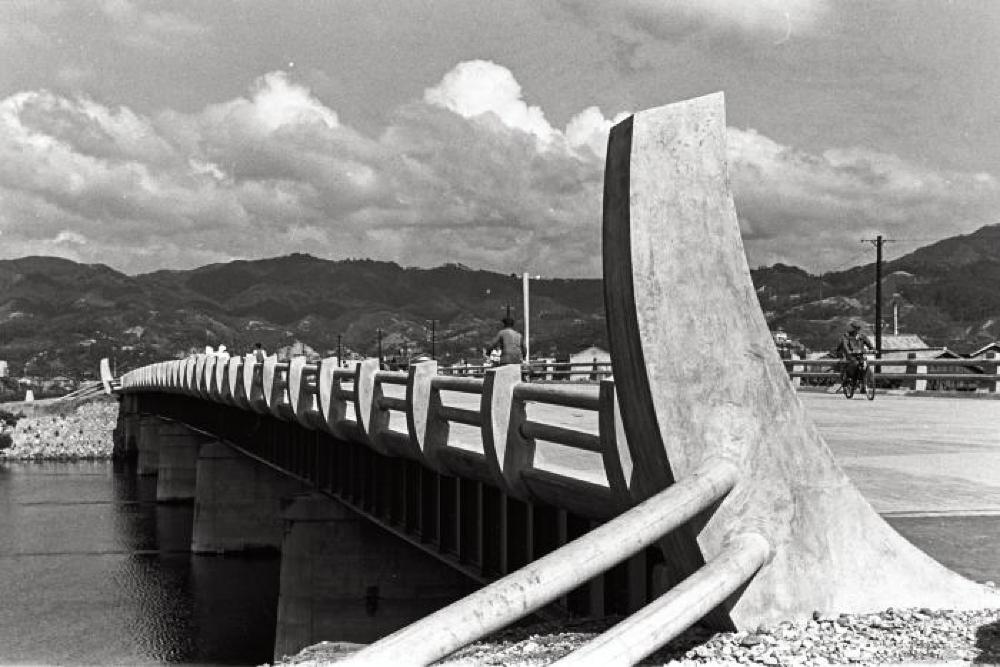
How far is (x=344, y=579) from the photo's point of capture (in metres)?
20.0

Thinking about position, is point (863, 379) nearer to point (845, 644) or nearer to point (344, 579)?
point (344, 579)

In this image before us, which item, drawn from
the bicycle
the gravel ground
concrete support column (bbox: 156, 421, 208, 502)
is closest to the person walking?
the gravel ground

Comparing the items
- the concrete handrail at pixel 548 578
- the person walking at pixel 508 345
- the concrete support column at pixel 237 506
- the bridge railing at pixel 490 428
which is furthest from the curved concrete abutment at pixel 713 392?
the concrete support column at pixel 237 506

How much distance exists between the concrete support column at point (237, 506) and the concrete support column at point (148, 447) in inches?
1216

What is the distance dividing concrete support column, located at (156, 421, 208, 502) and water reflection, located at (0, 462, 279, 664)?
810mm

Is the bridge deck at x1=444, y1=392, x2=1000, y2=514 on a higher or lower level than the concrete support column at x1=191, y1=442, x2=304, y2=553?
higher

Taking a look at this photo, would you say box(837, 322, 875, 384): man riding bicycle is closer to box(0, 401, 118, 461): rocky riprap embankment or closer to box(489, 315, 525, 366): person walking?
box(489, 315, 525, 366): person walking

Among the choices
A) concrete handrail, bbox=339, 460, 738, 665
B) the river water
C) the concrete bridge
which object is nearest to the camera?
concrete handrail, bbox=339, 460, 738, 665

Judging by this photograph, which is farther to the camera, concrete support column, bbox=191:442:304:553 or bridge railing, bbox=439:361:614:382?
concrete support column, bbox=191:442:304:553

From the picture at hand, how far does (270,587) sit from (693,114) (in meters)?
31.0

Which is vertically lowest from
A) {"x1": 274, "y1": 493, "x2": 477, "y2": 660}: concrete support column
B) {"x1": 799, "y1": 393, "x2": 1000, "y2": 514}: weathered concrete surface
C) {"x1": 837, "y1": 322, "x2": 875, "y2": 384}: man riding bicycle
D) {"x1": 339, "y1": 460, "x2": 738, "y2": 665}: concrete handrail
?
{"x1": 274, "y1": 493, "x2": 477, "y2": 660}: concrete support column

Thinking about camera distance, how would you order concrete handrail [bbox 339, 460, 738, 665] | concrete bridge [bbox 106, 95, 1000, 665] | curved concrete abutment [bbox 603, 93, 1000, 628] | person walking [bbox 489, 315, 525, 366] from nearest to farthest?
concrete handrail [bbox 339, 460, 738, 665] → concrete bridge [bbox 106, 95, 1000, 665] → curved concrete abutment [bbox 603, 93, 1000, 628] → person walking [bbox 489, 315, 525, 366]

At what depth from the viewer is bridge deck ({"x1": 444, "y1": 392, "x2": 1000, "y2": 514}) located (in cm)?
931

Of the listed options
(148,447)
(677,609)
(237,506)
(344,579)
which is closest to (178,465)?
(148,447)
